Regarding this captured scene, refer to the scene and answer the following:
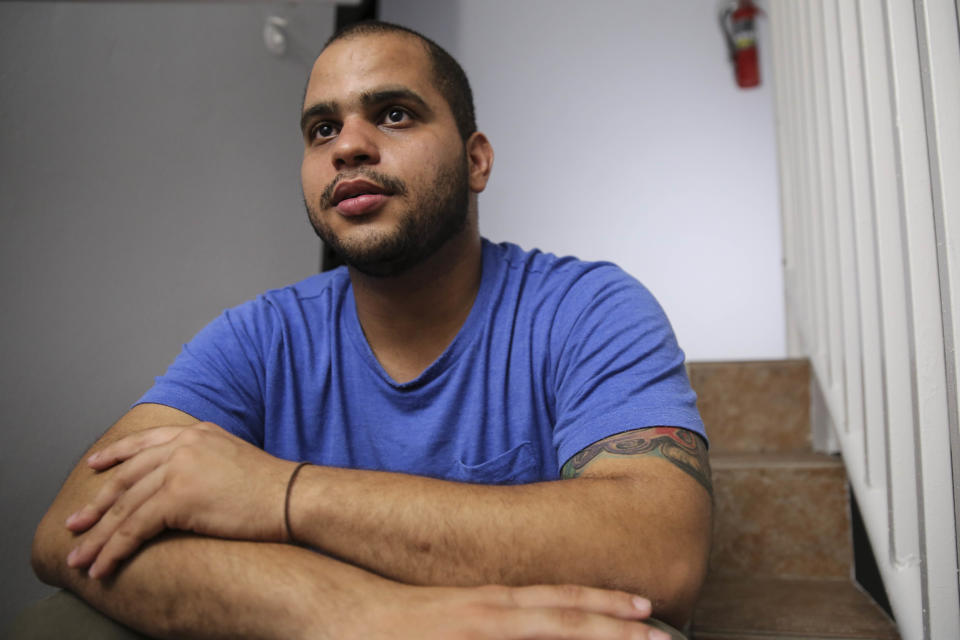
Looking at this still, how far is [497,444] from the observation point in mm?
1002

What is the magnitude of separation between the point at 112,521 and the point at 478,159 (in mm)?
910

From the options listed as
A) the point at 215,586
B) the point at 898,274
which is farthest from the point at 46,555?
the point at 898,274

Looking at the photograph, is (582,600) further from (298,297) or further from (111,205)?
(111,205)

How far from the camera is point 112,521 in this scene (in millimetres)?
736

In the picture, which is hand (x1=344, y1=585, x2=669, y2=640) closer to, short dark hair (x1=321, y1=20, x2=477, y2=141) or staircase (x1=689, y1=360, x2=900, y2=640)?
staircase (x1=689, y1=360, x2=900, y2=640)

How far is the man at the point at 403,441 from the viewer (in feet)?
2.21

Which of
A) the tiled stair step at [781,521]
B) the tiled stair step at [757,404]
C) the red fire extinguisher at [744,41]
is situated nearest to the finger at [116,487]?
the tiled stair step at [781,521]

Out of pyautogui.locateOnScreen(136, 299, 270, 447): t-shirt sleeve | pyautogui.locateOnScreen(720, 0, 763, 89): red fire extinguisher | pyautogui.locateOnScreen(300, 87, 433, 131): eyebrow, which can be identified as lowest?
pyautogui.locateOnScreen(136, 299, 270, 447): t-shirt sleeve

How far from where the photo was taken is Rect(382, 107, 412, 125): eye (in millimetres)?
1121

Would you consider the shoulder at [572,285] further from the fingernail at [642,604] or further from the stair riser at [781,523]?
the stair riser at [781,523]

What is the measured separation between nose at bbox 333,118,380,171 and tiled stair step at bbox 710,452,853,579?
107 cm

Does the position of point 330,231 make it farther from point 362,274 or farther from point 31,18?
point 31,18

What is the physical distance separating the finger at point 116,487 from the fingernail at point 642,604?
574mm

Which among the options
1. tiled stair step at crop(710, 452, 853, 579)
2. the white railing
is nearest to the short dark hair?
the white railing
